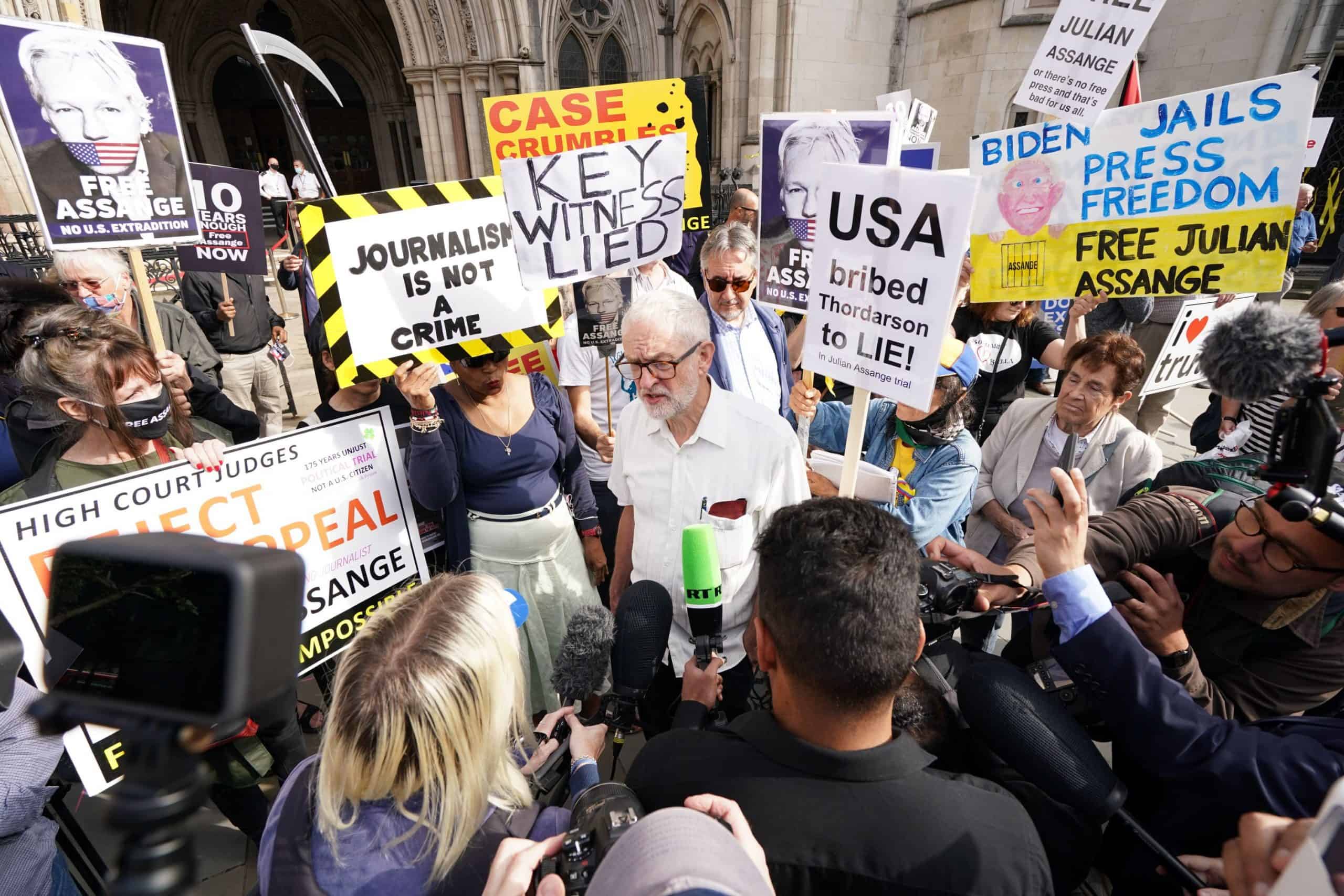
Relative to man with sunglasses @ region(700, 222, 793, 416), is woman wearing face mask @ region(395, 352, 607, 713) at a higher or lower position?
lower

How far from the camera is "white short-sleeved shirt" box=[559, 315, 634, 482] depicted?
343 cm

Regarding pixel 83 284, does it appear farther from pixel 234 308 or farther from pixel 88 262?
pixel 234 308

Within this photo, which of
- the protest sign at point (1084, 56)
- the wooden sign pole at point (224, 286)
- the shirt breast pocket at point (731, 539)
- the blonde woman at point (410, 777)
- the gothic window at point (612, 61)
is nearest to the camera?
the blonde woman at point (410, 777)

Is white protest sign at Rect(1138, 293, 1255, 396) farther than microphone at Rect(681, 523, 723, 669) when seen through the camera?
Yes

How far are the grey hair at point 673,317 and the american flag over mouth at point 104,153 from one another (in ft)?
8.44

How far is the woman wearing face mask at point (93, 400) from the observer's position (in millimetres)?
2078

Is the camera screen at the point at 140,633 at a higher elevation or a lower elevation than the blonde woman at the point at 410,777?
higher

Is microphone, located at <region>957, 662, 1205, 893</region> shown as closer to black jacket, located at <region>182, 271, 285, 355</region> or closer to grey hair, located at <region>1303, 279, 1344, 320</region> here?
grey hair, located at <region>1303, 279, 1344, 320</region>

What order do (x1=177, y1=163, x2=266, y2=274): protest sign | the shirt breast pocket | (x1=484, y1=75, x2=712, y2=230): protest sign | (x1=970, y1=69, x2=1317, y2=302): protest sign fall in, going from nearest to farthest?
(x1=970, y1=69, x2=1317, y2=302): protest sign
the shirt breast pocket
(x1=484, y1=75, x2=712, y2=230): protest sign
(x1=177, y1=163, x2=266, y2=274): protest sign

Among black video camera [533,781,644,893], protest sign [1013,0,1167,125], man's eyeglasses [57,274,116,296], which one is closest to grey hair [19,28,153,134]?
man's eyeglasses [57,274,116,296]

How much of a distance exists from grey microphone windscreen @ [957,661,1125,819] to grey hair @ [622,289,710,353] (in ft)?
4.48

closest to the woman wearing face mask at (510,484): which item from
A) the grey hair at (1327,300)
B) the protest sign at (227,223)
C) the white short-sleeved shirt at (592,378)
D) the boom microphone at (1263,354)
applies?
the white short-sleeved shirt at (592,378)

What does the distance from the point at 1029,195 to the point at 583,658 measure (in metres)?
2.40

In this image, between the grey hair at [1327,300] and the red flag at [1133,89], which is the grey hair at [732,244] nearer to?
the red flag at [1133,89]
